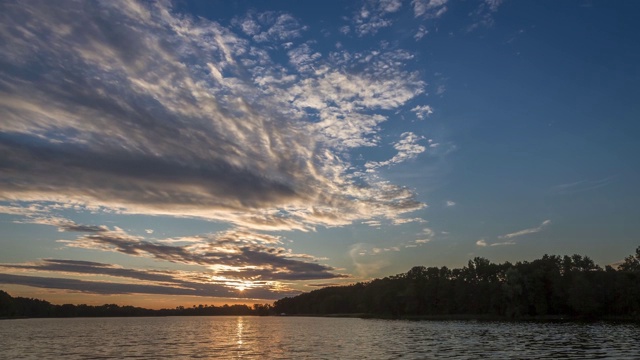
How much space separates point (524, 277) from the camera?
18375cm

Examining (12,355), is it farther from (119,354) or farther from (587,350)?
(587,350)

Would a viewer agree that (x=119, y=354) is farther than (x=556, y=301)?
No

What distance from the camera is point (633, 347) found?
60750 mm

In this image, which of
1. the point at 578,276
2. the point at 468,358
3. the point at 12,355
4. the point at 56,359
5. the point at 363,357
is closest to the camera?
the point at 468,358

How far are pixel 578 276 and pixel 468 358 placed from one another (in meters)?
143

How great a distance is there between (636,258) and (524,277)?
4238 cm

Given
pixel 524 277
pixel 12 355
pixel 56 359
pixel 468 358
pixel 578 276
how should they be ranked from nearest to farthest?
1. pixel 468 358
2. pixel 56 359
3. pixel 12 355
4. pixel 578 276
5. pixel 524 277

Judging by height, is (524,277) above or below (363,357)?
above

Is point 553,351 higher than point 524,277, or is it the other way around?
point 524,277

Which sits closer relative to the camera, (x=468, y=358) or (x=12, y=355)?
(x=468, y=358)

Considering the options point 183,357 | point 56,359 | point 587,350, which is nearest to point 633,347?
point 587,350

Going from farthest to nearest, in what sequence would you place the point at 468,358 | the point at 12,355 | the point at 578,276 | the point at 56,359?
the point at 578,276
the point at 12,355
the point at 56,359
the point at 468,358

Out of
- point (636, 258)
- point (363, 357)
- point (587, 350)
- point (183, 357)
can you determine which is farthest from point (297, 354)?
point (636, 258)

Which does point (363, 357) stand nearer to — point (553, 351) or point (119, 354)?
point (553, 351)
